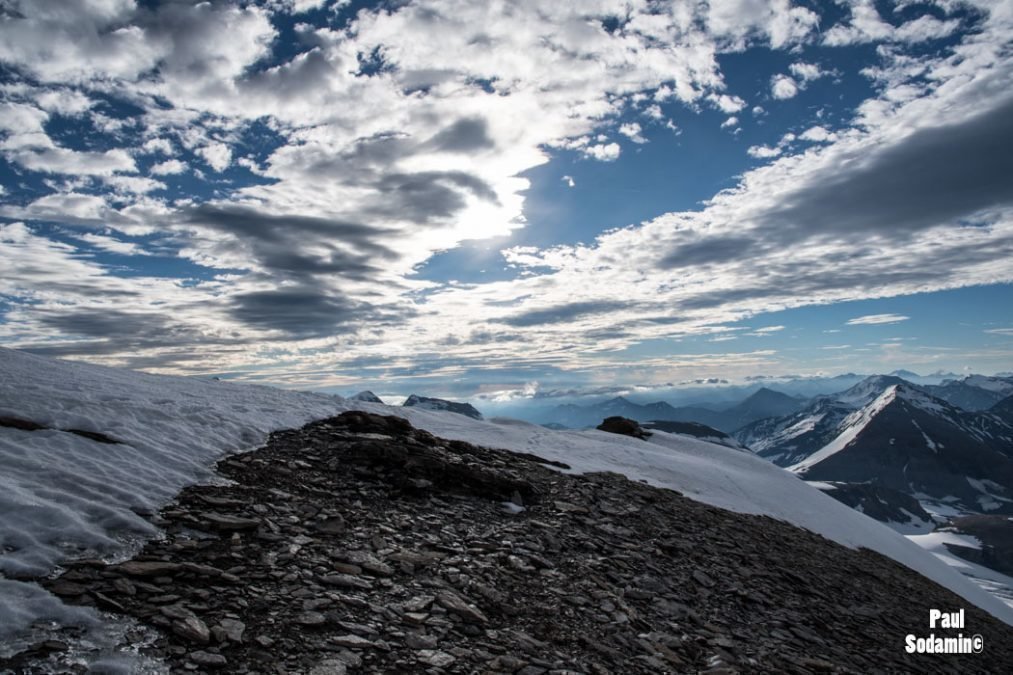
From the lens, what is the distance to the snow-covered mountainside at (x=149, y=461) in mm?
8469

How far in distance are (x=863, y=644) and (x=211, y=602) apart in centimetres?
1434

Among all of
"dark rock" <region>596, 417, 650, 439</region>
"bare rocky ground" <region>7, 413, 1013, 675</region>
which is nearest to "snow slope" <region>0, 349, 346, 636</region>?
"bare rocky ground" <region>7, 413, 1013, 675</region>

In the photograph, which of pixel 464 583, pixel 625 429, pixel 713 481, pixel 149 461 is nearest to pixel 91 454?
pixel 149 461

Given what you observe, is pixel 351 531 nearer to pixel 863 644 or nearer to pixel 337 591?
pixel 337 591

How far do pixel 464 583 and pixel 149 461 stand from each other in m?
8.22

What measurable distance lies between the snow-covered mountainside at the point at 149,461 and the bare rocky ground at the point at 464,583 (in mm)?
643

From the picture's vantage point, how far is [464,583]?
10188 millimetres

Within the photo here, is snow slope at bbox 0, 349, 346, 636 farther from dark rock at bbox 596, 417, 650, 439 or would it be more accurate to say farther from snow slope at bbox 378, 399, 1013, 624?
dark rock at bbox 596, 417, 650, 439

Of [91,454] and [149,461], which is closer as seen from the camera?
[91,454]

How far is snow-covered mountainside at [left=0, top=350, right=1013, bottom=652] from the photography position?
8.47 meters

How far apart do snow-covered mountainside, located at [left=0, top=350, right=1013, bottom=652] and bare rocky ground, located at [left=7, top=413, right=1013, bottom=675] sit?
0.64 m

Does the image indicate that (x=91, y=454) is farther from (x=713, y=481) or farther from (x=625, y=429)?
(x=625, y=429)

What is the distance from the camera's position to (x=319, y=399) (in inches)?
1005

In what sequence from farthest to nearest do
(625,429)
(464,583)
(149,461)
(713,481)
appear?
1. (625,429)
2. (713,481)
3. (149,461)
4. (464,583)
